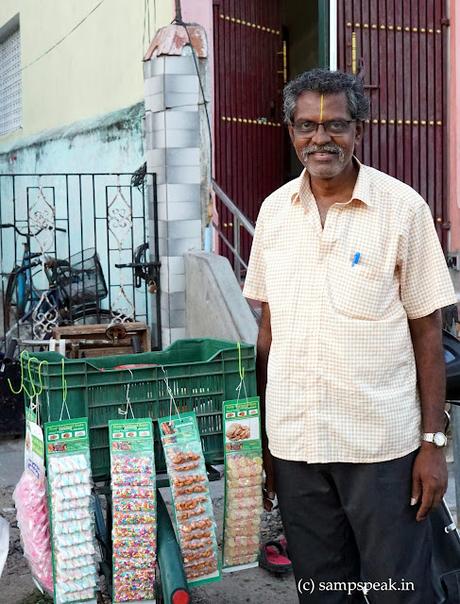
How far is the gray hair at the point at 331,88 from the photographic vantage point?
2826 millimetres

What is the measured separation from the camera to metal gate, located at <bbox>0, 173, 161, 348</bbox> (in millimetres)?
7461

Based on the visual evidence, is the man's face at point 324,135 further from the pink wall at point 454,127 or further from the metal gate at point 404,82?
the pink wall at point 454,127

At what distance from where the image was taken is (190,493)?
326 cm

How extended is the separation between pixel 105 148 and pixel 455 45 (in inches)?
150

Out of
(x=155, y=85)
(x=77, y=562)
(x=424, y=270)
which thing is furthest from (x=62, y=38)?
(x=424, y=270)

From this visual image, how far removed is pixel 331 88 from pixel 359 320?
73cm

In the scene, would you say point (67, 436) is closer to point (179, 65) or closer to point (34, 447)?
point (34, 447)

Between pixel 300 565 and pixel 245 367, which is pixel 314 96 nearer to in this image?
pixel 245 367

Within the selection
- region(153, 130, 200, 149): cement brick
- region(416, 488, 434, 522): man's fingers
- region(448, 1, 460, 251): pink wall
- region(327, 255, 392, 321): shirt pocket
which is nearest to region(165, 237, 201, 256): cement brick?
region(153, 130, 200, 149): cement brick

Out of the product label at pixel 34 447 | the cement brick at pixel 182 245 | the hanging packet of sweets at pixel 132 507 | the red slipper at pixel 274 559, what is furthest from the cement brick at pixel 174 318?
the hanging packet of sweets at pixel 132 507

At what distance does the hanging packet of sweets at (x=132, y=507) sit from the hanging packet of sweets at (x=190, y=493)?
8 cm

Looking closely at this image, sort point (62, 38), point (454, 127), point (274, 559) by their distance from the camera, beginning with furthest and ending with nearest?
point (62, 38) → point (454, 127) → point (274, 559)

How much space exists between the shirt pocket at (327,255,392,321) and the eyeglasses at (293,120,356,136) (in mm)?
417

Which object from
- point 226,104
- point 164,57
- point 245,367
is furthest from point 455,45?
point 245,367
